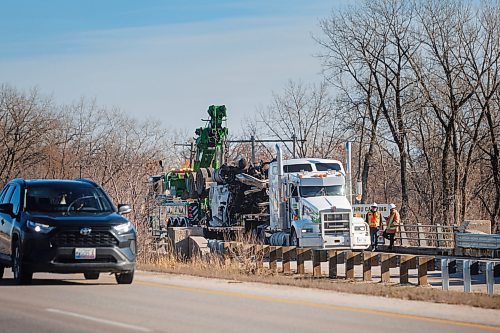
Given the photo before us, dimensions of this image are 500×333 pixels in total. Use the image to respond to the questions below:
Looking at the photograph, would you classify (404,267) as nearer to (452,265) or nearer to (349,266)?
(452,265)

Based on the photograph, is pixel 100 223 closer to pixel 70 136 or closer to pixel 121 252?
pixel 121 252

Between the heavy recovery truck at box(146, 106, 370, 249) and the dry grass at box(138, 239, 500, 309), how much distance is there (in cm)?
749

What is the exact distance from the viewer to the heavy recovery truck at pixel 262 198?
35.2 m

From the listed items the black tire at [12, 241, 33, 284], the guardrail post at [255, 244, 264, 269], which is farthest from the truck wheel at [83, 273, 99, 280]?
the guardrail post at [255, 244, 264, 269]

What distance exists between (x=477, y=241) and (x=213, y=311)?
2158cm

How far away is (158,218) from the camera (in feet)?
138

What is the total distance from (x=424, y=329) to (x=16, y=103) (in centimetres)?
5978

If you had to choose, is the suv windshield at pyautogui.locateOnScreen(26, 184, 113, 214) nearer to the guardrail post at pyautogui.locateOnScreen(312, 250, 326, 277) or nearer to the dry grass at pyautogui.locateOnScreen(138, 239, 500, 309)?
the dry grass at pyautogui.locateOnScreen(138, 239, 500, 309)

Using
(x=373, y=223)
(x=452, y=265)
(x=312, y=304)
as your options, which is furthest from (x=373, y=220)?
(x=312, y=304)

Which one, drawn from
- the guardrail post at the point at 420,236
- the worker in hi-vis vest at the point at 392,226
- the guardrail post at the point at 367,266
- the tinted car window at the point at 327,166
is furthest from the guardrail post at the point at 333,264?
the guardrail post at the point at 420,236

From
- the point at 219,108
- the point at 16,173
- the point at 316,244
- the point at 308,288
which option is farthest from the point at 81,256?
the point at 16,173

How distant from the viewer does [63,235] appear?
17.0 m

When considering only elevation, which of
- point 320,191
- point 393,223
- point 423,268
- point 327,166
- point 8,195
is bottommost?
point 423,268

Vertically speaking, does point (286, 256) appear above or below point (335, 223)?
below
